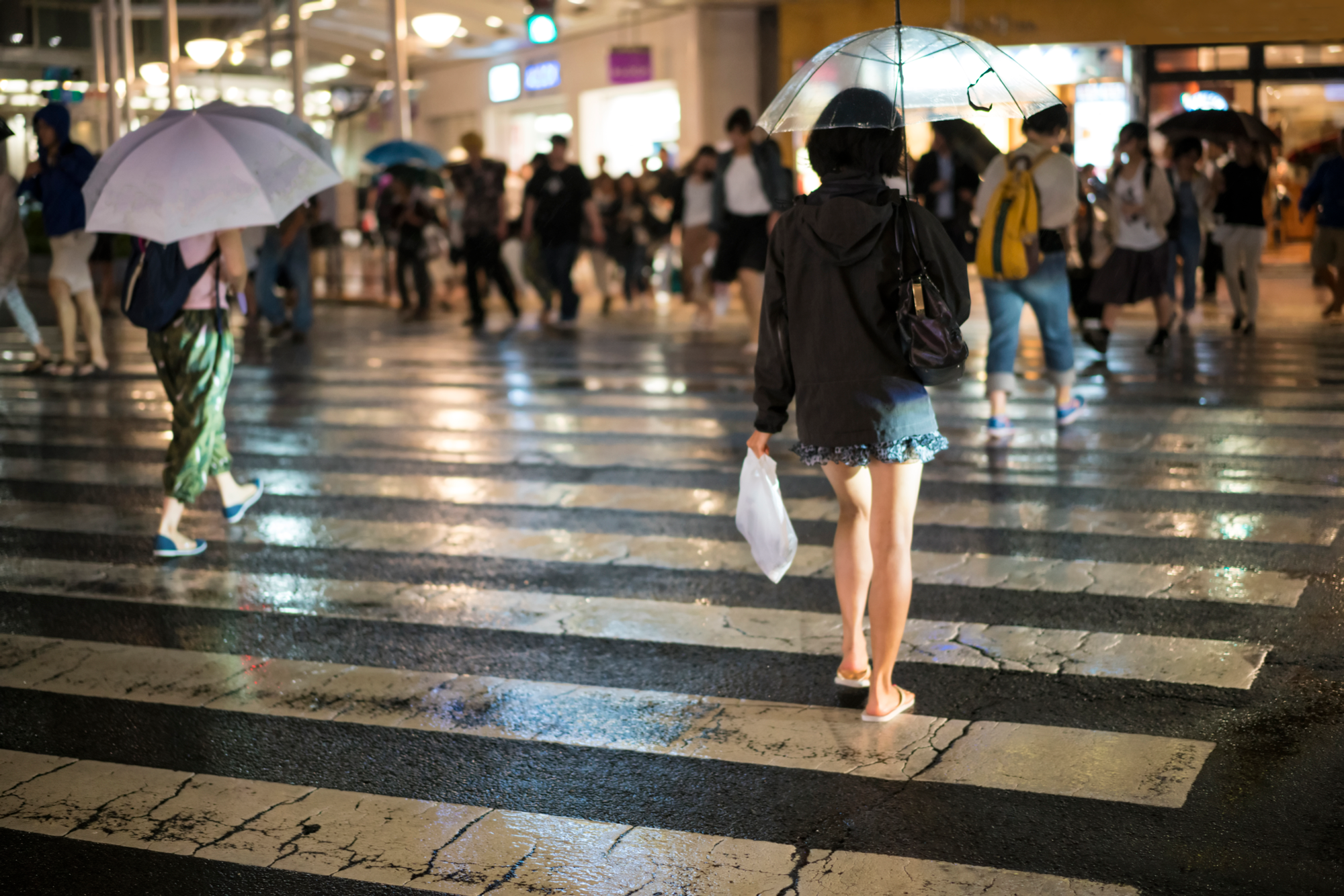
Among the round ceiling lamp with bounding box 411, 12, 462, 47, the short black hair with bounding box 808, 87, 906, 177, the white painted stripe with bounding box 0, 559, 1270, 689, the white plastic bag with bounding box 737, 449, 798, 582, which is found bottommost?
the white painted stripe with bounding box 0, 559, 1270, 689

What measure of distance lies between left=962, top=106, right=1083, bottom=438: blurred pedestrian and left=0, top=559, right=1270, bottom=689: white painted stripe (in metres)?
3.48

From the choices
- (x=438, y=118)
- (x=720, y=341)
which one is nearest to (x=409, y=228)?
(x=720, y=341)

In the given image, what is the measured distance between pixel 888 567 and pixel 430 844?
148cm

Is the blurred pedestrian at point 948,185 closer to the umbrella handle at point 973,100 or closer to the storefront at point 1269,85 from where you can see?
the storefront at point 1269,85

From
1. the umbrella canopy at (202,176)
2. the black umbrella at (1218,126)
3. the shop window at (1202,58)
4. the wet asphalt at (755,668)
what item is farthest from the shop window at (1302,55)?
the umbrella canopy at (202,176)

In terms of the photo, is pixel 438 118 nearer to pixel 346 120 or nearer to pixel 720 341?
pixel 346 120

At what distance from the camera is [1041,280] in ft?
25.5

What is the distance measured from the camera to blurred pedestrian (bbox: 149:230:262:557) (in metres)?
5.86

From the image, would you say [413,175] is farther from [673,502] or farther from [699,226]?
[673,502]

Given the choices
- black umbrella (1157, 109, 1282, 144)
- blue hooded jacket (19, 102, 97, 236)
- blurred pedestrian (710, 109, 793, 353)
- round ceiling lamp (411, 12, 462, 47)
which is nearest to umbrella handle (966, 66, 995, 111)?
blurred pedestrian (710, 109, 793, 353)

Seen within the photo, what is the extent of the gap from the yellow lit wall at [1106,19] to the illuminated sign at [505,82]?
947 cm

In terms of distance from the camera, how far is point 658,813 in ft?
10.9

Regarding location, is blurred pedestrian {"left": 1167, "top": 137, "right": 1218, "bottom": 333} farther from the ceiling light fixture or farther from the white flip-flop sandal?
the ceiling light fixture

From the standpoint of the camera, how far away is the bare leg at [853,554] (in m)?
3.90
